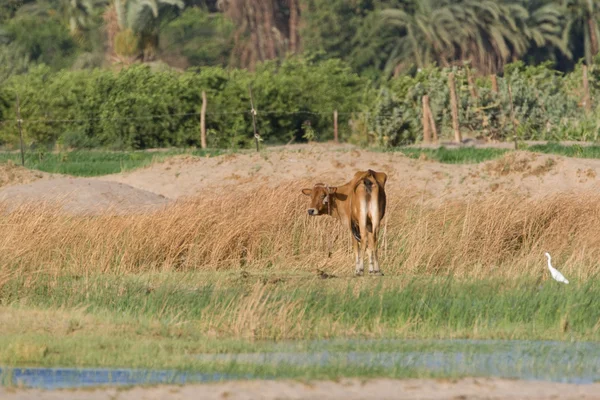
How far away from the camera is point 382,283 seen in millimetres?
13422

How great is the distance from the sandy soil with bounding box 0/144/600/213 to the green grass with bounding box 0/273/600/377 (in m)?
9.75

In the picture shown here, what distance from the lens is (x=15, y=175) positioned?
1073 inches

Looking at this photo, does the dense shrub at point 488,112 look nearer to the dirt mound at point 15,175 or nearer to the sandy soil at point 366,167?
the sandy soil at point 366,167

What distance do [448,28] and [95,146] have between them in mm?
26137

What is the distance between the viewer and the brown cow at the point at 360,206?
1425cm

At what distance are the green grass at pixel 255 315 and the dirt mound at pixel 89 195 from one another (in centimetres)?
635

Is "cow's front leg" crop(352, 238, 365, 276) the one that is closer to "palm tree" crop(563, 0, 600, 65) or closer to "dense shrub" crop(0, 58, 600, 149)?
"dense shrub" crop(0, 58, 600, 149)

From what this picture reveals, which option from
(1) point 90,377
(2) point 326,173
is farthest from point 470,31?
(1) point 90,377

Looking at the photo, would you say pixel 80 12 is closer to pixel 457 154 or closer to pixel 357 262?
pixel 457 154

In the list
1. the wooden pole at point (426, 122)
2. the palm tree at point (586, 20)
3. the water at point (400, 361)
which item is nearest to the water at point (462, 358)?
the water at point (400, 361)

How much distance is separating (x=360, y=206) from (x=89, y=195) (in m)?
9.01

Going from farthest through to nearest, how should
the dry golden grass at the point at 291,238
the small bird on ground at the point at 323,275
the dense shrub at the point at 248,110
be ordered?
1. the dense shrub at the point at 248,110
2. the dry golden grass at the point at 291,238
3. the small bird on ground at the point at 323,275

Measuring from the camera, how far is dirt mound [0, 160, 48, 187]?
2675 centimetres

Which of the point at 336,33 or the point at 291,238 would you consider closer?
the point at 291,238
